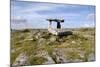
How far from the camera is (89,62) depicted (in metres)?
2.97

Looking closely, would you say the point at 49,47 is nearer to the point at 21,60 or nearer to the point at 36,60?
the point at 36,60

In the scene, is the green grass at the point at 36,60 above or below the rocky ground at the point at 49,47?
below

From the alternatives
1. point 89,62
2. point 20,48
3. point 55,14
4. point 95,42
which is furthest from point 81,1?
point 20,48

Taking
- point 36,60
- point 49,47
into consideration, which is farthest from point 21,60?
point 49,47

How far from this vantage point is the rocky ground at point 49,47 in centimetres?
258

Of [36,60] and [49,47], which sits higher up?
[49,47]

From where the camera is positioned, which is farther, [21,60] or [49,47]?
[49,47]

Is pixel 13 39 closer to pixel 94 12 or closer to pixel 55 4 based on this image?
pixel 55 4

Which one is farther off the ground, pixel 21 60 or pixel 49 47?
pixel 49 47

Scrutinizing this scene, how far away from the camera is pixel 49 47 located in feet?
8.96

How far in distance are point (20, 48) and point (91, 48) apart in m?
1.07

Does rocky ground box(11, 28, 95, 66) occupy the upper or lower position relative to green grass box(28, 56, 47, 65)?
upper

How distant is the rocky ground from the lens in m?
2.58
